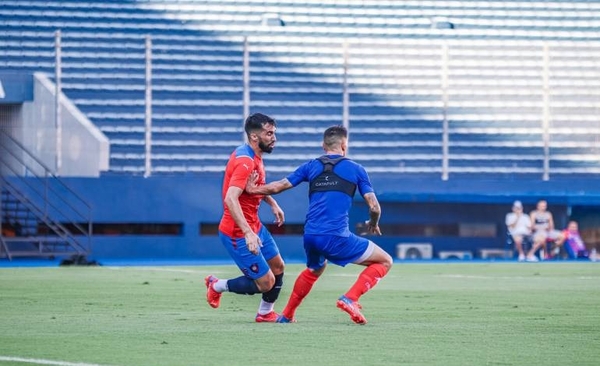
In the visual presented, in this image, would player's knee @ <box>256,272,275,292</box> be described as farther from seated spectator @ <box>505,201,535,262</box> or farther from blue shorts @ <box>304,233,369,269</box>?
seated spectator @ <box>505,201,535,262</box>

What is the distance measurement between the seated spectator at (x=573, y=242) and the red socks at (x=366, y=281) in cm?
1874

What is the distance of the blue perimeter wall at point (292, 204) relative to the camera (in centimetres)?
2689

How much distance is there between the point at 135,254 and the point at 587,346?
19.2 metres

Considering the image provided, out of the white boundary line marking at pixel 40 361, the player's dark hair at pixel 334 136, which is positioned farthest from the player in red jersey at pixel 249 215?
the white boundary line marking at pixel 40 361

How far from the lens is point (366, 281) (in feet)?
33.5

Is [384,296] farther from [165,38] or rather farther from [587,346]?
[165,38]

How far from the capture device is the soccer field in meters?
7.79

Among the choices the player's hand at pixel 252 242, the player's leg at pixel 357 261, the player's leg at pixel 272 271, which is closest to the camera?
the player's hand at pixel 252 242

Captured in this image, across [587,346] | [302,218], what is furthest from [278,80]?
[587,346]

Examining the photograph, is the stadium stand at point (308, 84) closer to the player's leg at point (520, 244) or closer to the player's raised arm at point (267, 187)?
the player's leg at point (520, 244)

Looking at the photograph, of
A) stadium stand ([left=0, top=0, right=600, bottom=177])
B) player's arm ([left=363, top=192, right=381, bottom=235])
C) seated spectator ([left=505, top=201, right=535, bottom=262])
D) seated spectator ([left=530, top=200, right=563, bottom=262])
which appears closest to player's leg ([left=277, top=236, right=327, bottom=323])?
player's arm ([left=363, top=192, right=381, bottom=235])

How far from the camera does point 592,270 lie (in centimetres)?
2119

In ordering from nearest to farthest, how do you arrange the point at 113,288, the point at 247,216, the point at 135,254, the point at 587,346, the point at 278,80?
the point at 587,346 < the point at 247,216 < the point at 113,288 < the point at 135,254 < the point at 278,80

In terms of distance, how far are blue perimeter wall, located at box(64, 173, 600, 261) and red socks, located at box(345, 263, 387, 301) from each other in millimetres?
16869
